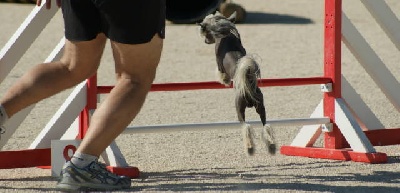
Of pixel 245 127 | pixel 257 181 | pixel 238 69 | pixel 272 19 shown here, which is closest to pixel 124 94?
pixel 238 69

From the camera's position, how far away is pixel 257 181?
6.05 metres

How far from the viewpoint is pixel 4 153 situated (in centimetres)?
615

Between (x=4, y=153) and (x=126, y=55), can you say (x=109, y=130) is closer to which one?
(x=126, y=55)

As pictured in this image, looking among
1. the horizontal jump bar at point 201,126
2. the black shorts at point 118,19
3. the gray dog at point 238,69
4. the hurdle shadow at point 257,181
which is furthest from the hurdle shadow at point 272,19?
the black shorts at point 118,19

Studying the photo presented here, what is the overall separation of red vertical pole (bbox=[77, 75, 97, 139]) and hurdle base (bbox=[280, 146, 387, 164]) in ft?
4.77

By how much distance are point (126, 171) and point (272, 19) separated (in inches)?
495

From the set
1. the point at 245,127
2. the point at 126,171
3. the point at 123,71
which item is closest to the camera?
the point at 123,71

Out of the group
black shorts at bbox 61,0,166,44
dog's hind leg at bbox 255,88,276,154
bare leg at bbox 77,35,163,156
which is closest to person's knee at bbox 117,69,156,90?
bare leg at bbox 77,35,163,156

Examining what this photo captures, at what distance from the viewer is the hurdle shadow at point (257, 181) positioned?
581cm

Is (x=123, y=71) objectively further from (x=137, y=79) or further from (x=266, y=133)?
(x=266, y=133)

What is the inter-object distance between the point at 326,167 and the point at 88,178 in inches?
65.4

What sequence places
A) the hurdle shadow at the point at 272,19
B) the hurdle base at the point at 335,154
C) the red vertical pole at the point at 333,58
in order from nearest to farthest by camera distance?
the hurdle base at the point at 335,154, the red vertical pole at the point at 333,58, the hurdle shadow at the point at 272,19

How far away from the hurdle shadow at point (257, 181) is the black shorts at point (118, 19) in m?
0.84

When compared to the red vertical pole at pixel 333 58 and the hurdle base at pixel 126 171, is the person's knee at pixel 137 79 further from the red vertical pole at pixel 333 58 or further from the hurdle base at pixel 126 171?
the red vertical pole at pixel 333 58
